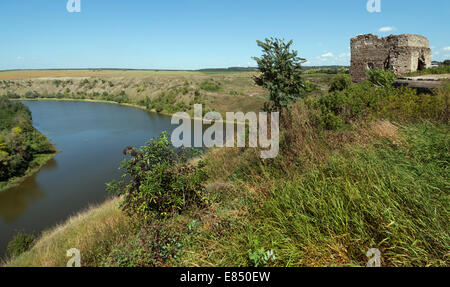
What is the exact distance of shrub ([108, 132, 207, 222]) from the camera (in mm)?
4566

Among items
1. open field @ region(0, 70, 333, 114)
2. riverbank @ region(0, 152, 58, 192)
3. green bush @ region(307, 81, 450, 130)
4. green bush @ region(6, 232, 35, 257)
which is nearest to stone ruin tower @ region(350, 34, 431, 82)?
green bush @ region(307, 81, 450, 130)

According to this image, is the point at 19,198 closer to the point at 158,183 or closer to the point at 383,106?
the point at 158,183

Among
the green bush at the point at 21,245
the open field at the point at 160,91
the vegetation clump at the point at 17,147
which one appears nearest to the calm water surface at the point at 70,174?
the vegetation clump at the point at 17,147

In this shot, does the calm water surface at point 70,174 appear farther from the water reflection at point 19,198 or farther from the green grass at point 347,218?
the green grass at point 347,218

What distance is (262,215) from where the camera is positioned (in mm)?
2939

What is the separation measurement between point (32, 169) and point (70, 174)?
263 inches

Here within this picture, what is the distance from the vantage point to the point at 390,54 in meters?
13.0

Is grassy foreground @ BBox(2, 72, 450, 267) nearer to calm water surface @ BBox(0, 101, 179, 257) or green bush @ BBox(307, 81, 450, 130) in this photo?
green bush @ BBox(307, 81, 450, 130)

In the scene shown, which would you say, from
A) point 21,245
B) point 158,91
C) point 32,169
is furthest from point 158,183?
point 158,91

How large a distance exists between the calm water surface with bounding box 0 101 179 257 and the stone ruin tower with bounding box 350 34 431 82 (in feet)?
43.9
